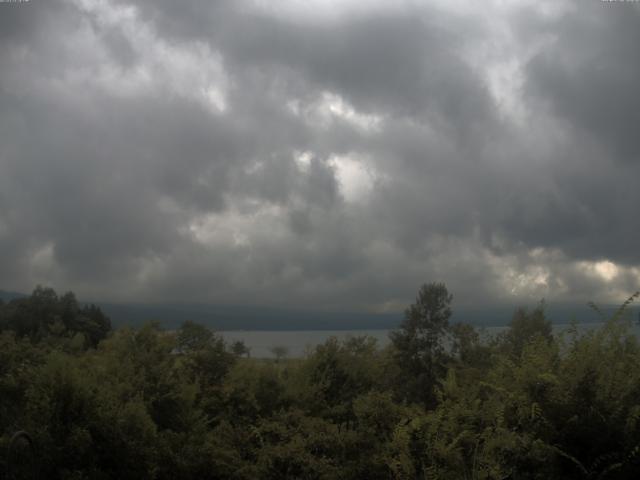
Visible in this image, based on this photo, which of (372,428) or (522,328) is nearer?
(372,428)

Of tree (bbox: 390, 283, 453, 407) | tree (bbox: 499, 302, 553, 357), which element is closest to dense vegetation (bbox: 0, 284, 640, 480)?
tree (bbox: 499, 302, 553, 357)

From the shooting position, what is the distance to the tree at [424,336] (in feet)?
97.2

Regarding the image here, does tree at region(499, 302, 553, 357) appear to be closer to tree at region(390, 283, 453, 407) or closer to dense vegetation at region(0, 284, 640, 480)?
tree at region(390, 283, 453, 407)

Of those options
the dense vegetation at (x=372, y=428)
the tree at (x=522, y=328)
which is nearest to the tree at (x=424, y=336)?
the tree at (x=522, y=328)


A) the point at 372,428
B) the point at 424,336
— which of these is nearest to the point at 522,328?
the point at 424,336

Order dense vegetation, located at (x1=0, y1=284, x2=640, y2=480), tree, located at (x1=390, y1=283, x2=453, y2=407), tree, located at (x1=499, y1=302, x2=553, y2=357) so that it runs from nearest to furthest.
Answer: dense vegetation, located at (x1=0, y1=284, x2=640, y2=480), tree, located at (x1=499, y1=302, x2=553, y2=357), tree, located at (x1=390, y1=283, x2=453, y2=407)

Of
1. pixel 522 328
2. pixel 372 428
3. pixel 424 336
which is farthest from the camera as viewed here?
pixel 424 336

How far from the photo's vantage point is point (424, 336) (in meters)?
31.1

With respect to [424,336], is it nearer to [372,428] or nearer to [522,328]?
[522,328]

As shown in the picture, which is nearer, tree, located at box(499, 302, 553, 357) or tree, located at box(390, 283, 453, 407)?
tree, located at box(499, 302, 553, 357)

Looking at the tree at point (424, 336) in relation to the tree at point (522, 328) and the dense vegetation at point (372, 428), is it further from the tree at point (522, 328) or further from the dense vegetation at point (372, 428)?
the dense vegetation at point (372, 428)

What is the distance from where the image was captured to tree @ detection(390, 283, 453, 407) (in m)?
29.6

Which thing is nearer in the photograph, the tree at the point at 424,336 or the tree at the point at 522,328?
the tree at the point at 522,328

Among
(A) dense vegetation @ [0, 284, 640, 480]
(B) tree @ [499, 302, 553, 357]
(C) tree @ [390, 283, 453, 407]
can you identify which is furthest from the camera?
(C) tree @ [390, 283, 453, 407]
